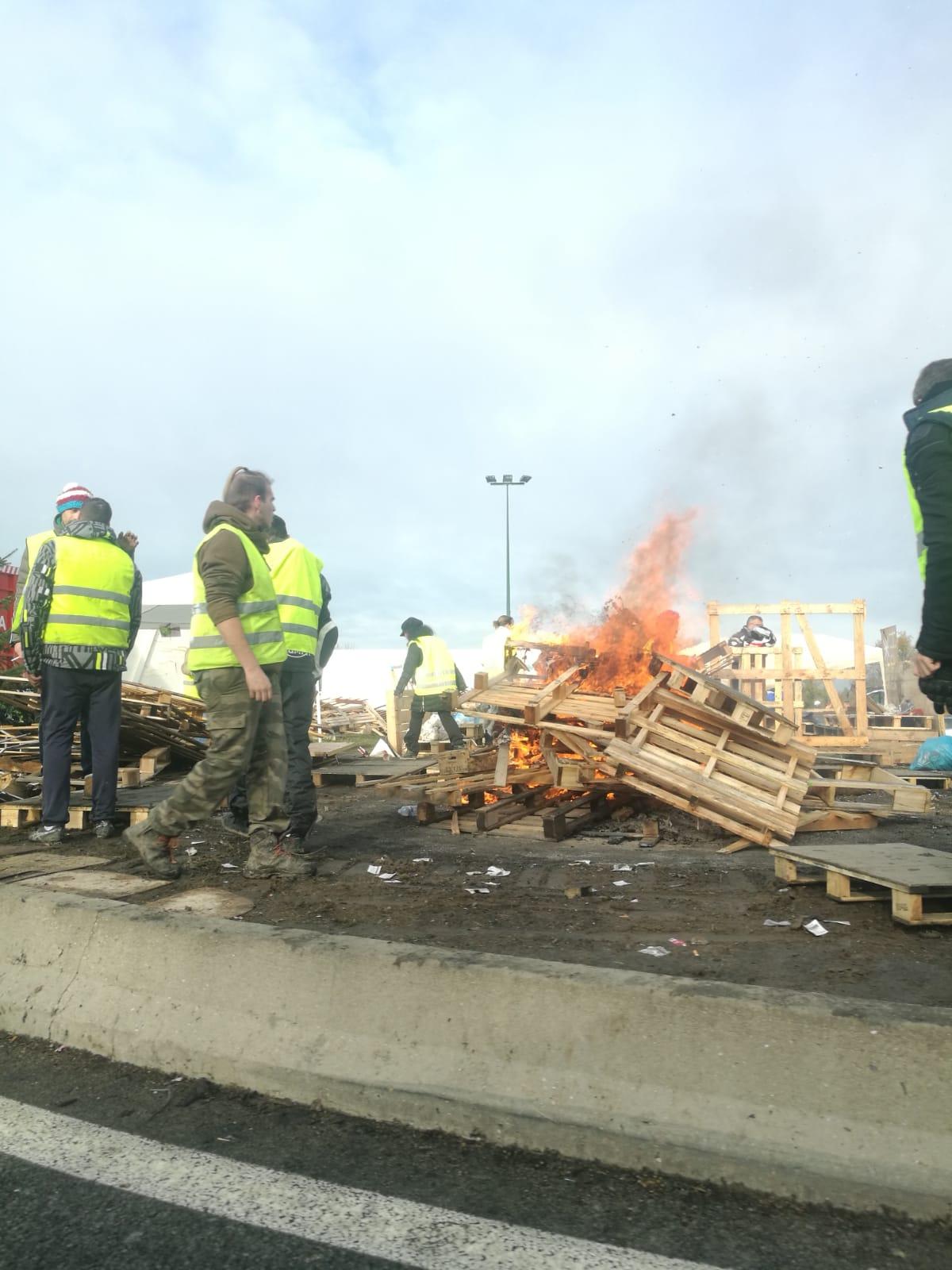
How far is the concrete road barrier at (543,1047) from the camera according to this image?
7.57 feet

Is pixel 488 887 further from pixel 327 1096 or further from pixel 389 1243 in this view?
pixel 389 1243

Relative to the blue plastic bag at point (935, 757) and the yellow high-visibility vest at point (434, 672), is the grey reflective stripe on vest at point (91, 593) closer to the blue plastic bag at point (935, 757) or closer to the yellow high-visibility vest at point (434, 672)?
the yellow high-visibility vest at point (434, 672)

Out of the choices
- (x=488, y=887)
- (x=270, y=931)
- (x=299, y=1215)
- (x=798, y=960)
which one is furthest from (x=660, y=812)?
(x=299, y=1215)

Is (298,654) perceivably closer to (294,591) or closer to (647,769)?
(294,591)

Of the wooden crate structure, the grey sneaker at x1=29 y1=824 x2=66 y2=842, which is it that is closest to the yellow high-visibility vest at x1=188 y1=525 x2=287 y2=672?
the grey sneaker at x1=29 y1=824 x2=66 y2=842

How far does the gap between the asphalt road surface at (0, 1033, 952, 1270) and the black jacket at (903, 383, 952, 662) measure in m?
1.97

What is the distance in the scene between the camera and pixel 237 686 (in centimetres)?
496

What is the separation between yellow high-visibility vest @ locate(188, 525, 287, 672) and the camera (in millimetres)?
4949

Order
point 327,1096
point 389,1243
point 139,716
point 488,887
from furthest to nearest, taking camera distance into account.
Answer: point 139,716 < point 488,887 < point 327,1096 < point 389,1243

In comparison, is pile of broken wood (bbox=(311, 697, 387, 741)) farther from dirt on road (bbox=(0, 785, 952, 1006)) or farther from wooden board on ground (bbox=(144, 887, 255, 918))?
wooden board on ground (bbox=(144, 887, 255, 918))

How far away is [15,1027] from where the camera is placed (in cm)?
345

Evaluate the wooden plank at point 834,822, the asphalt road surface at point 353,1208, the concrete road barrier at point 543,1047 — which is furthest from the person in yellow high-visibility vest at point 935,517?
the wooden plank at point 834,822

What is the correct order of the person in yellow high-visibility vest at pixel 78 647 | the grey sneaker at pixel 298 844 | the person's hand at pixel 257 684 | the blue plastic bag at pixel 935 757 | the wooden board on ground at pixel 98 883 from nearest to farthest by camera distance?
the wooden board on ground at pixel 98 883, the person's hand at pixel 257 684, the grey sneaker at pixel 298 844, the person in yellow high-visibility vest at pixel 78 647, the blue plastic bag at pixel 935 757

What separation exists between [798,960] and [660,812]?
3986mm
